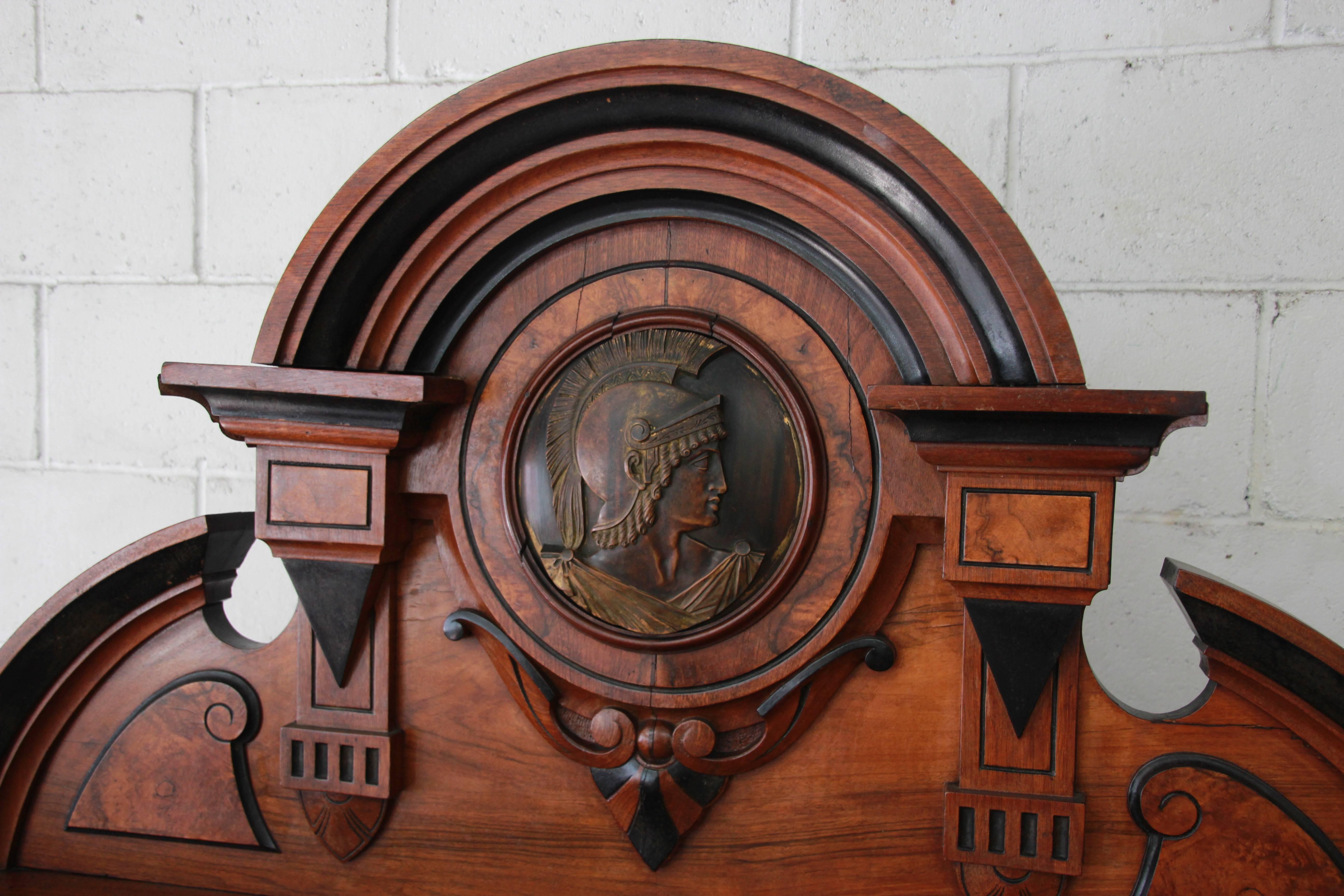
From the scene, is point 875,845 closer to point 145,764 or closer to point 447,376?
point 447,376

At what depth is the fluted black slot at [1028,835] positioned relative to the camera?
0.94 metres

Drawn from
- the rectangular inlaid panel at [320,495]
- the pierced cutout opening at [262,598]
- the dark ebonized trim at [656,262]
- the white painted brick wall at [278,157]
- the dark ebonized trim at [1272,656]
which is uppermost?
the white painted brick wall at [278,157]

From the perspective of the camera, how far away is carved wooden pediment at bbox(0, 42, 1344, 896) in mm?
905

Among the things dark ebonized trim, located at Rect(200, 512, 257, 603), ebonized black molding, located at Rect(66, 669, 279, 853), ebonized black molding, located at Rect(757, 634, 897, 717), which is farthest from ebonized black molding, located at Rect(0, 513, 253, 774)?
ebonized black molding, located at Rect(757, 634, 897, 717)

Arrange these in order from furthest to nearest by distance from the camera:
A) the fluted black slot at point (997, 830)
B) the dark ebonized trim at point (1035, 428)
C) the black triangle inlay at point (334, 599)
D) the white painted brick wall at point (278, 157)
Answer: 1. the white painted brick wall at point (278, 157)
2. the black triangle inlay at point (334, 599)
3. the fluted black slot at point (997, 830)
4. the dark ebonized trim at point (1035, 428)

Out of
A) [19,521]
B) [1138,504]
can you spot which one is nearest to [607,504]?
[1138,504]

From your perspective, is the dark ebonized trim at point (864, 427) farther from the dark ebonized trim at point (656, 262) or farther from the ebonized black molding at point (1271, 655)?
the ebonized black molding at point (1271, 655)

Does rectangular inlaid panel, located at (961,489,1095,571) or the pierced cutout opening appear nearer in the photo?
rectangular inlaid panel, located at (961,489,1095,571)

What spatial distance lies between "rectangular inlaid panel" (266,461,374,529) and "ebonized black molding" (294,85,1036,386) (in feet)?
0.40

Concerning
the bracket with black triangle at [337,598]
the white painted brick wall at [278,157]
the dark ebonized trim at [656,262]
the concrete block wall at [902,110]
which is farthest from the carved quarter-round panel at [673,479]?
the white painted brick wall at [278,157]

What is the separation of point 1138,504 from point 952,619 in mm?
563

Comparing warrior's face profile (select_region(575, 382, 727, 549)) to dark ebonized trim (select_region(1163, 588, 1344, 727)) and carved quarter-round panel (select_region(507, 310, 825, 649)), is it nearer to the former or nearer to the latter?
carved quarter-round panel (select_region(507, 310, 825, 649))

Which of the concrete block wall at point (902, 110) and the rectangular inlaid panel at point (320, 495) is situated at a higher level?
the concrete block wall at point (902, 110)

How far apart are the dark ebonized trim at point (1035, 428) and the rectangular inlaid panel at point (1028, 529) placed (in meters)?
0.06
